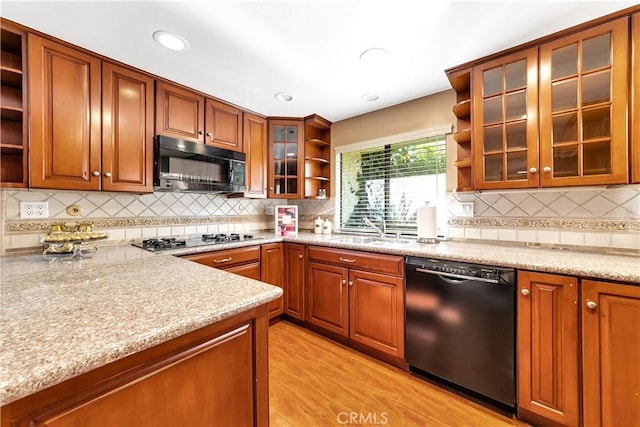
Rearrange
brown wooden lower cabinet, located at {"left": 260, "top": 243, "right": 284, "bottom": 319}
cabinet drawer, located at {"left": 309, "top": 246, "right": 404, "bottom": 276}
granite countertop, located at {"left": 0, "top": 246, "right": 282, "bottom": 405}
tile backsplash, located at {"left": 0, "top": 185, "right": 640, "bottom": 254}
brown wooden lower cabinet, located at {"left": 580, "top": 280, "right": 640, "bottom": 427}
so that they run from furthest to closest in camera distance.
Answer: brown wooden lower cabinet, located at {"left": 260, "top": 243, "right": 284, "bottom": 319}
cabinet drawer, located at {"left": 309, "top": 246, "right": 404, "bottom": 276}
tile backsplash, located at {"left": 0, "top": 185, "right": 640, "bottom": 254}
brown wooden lower cabinet, located at {"left": 580, "top": 280, "right": 640, "bottom": 427}
granite countertop, located at {"left": 0, "top": 246, "right": 282, "bottom": 405}

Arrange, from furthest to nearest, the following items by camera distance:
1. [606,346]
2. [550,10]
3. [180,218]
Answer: [180,218] < [550,10] < [606,346]

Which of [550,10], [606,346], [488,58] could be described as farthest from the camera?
[488,58]

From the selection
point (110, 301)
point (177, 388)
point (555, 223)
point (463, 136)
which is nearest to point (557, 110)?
point (463, 136)

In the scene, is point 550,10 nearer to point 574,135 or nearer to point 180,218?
point 574,135

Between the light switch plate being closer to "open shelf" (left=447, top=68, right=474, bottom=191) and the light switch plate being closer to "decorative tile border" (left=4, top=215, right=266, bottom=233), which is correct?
"open shelf" (left=447, top=68, right=474, bottom=191)

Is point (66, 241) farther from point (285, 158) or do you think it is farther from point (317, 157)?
point (317, 157)

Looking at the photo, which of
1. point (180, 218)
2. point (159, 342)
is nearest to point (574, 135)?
point (159, 342)

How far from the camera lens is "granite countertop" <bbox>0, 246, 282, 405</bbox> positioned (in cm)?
51

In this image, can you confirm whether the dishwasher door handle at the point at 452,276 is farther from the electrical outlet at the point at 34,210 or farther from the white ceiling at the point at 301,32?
the electrical outlet at the point at 34,210

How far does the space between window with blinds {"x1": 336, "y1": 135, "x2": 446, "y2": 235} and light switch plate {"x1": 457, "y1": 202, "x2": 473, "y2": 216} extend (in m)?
0.17

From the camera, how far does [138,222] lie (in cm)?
225

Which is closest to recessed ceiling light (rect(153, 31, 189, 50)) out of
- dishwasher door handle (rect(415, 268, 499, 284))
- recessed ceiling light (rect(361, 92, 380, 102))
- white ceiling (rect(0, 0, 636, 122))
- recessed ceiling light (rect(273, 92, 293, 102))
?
white ceiling (rect(0, 0, 636, 122))

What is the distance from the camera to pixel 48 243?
1.56 meters

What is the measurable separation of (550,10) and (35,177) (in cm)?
311
